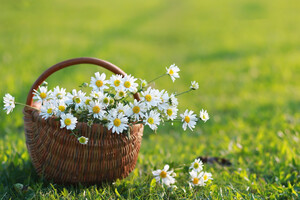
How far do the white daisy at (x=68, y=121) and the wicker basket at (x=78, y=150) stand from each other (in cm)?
7

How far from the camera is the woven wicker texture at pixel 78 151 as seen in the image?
2.17 meters

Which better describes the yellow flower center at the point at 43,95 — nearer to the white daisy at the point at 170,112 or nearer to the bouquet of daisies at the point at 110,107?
the bouquet of daisies at the point at 110,107

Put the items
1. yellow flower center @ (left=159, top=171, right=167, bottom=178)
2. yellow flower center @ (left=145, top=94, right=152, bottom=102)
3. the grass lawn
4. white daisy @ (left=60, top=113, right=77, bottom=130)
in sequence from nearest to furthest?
white daisy @ (left=60, top=113, right=77, bottom=130), yellow flower center @ (left=145, top=94, right=152, bottom=102), yellow flower center @ (left=159, top=171, right=167, bottom=178), the grass lawn

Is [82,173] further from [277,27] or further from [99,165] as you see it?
[277,27]

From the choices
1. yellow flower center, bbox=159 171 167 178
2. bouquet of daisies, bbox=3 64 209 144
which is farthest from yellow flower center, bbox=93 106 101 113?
yellow flower center, bbox=159 171 167 178

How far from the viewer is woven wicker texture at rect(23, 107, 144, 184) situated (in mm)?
2174

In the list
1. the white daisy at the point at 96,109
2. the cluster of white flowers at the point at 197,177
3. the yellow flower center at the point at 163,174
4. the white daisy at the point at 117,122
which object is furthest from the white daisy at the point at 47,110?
the cluster of white flowers at the point at 197,177

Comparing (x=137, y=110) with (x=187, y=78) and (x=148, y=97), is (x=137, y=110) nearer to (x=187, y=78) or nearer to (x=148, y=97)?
(x=148, y=97)

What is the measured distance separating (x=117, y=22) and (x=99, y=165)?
1034 cm

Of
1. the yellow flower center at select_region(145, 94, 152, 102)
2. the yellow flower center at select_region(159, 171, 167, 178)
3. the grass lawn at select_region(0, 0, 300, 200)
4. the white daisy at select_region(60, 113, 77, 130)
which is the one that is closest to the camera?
the white daisy at select_region(60, 113, 77, 130)

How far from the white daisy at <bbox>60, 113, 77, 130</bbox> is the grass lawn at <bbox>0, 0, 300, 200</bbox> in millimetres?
445

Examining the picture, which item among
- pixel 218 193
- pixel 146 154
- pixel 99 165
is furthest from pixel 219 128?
pixel 99 165

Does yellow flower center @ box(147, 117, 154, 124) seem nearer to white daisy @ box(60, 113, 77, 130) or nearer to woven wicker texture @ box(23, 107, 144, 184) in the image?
woven wicker texture @ box(23, 107, 144, 184)

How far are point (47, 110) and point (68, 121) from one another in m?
0.19
